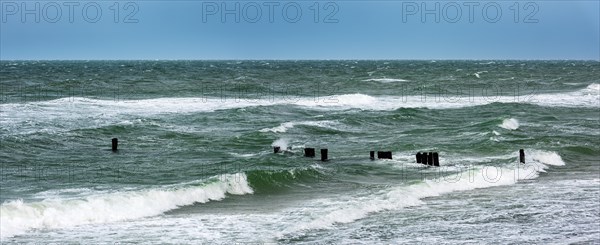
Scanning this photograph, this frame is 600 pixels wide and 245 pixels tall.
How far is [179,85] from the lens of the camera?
7012 centimetres

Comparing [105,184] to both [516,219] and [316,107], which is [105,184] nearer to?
[516,219]

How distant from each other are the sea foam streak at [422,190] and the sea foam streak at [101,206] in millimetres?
2798

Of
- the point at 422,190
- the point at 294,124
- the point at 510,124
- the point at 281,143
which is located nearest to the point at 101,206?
the point at 422,190

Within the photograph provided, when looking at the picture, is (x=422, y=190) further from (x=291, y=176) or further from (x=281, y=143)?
(x=281, y=143)

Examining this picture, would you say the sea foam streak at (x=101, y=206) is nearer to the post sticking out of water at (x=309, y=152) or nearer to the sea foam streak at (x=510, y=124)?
→ the post sticking out of water at (x=309, y=152)

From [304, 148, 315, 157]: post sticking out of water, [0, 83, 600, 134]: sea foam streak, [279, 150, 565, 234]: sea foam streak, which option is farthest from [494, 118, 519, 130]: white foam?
[304, 148, 315, 157]: post sticking out of water

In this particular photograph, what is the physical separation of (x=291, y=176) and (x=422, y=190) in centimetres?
381

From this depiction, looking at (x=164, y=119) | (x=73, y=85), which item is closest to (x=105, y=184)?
(x=164, y=119)

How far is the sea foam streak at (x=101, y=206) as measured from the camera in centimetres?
1574

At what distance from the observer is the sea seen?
50.8ft

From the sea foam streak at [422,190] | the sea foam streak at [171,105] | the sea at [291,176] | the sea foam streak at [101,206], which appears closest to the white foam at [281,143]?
the sea at [291,176]

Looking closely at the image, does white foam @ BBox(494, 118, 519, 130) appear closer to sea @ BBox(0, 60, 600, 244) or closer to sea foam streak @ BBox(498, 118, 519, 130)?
sea foam streak @ BBox(498, 118, 519, 130)

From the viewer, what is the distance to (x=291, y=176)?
2242 cm

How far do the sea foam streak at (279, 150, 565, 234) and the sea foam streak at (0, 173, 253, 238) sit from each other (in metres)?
2.80
